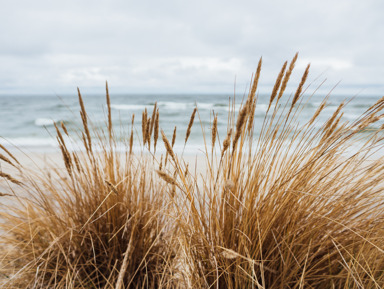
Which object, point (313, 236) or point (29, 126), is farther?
point (29, 126)

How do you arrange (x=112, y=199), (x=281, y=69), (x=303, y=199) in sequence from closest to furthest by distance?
(x=281, y=69)
(x=303, y=199)
(x=112, y=199)

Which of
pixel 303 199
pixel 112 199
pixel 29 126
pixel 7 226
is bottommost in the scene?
pixel 29 126

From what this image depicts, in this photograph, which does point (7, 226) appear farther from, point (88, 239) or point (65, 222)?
point (88, 239)

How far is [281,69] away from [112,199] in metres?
0.94

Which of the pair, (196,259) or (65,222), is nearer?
(196,259)

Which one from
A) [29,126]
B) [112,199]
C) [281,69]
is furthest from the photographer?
[29,126]

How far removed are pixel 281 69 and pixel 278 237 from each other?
609 mm

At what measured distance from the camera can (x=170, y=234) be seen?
166cm

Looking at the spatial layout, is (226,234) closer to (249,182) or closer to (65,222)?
(249,182)

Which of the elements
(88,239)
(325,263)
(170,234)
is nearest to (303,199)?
(325,263)

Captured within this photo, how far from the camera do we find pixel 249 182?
1.34 metres

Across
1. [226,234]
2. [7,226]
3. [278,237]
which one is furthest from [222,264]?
[7,226]

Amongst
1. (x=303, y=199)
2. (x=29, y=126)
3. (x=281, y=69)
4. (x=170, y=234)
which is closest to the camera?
(x=281, y=69)

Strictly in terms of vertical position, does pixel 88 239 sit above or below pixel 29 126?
above
